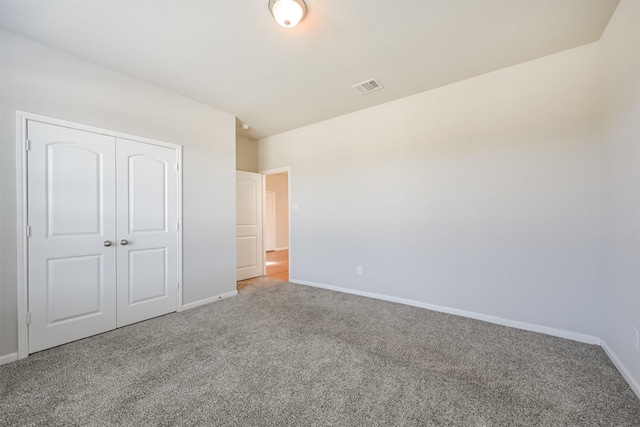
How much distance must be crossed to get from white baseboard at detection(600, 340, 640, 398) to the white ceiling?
2.71 meters

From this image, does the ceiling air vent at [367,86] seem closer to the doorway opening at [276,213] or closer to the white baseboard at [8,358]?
the white baseboard at [8,358]

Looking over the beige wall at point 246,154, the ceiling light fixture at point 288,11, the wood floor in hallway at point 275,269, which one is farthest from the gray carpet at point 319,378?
the beige wall at point 246,154

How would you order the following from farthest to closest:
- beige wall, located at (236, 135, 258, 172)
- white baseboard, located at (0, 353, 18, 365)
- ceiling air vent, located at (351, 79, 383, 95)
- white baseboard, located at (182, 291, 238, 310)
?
beige wall, located at (236, 135, 258, 172), white baseboard, located at (182, 291, 238, 310), ceiling air vent, located at (351, 79, 383, 95), white baseboard, located at (0, 353, 18, 365)

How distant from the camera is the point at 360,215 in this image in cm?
381

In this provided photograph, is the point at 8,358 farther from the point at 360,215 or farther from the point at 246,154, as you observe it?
the point at 246,154

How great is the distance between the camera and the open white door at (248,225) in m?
4.71

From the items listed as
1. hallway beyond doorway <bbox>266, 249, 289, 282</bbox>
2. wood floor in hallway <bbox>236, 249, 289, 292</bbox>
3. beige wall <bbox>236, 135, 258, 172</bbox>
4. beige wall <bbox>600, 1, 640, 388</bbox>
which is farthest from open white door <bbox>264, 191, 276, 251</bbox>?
beige wall <bbox>600, 1, 640, 388</bbox>

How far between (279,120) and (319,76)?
1423mm

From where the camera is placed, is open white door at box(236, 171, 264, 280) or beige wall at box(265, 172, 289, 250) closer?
open white door at box(236, 171, 264, 280)

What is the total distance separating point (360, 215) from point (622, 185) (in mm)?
2547

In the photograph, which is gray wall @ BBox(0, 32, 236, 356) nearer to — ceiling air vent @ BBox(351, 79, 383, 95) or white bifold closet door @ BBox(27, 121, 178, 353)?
white bifold closet door @ BBox(27, 121, 178, 353)

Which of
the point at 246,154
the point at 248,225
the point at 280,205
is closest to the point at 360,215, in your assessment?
the point at 248,225

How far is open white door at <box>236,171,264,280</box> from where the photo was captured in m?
4.71

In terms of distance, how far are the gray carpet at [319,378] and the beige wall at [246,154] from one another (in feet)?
9.99
